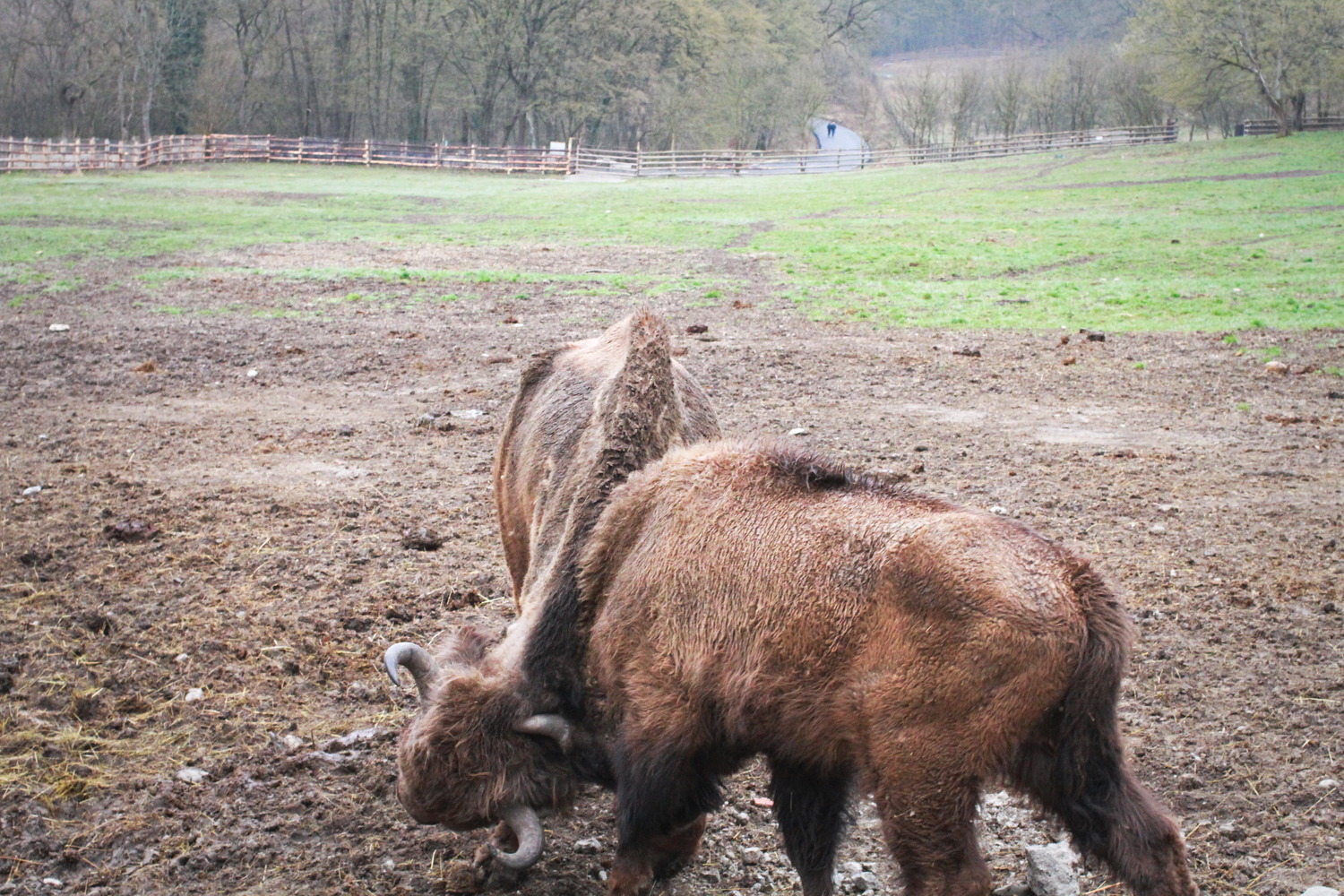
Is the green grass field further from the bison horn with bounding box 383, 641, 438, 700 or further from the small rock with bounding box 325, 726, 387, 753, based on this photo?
the bison horn with bounding box 383, 641, 438, 700

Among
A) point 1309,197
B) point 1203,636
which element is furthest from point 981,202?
point 1203,636

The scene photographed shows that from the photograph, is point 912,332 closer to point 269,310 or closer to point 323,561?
point 269,310

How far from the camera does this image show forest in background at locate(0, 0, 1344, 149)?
50.3 m

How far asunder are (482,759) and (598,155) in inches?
2227

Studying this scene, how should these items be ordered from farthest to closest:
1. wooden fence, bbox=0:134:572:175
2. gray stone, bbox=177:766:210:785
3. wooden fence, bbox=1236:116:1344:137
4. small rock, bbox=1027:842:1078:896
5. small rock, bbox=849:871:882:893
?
wooden fence, bbox=1236:116:1344:137 → wooden fence, bbox=0:134:572:175 → gray stone, bbox=177:766:210:785 → small rock, bbox=849:871:882:893 → small rock, bbox=1027:842:1078:896

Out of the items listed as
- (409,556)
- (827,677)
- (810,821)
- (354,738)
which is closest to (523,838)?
(810,821)

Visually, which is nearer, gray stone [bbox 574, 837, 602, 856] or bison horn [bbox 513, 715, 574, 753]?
bison horn [bbox 513, 715, 574, 753]

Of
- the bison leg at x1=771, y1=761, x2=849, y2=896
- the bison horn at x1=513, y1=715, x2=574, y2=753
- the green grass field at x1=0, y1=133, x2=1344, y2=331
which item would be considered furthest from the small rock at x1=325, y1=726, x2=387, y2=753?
the green grass field at x1=0, y1=133, x2=1344, y2=331

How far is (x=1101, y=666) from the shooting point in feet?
10.0

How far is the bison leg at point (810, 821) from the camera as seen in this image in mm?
3684

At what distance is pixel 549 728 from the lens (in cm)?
392

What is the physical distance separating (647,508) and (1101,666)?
157 centimetres

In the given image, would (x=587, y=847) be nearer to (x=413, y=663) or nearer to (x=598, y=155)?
(x=413, y=663)

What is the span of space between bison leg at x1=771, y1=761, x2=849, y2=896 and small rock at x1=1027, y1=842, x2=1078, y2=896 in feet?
2.58
